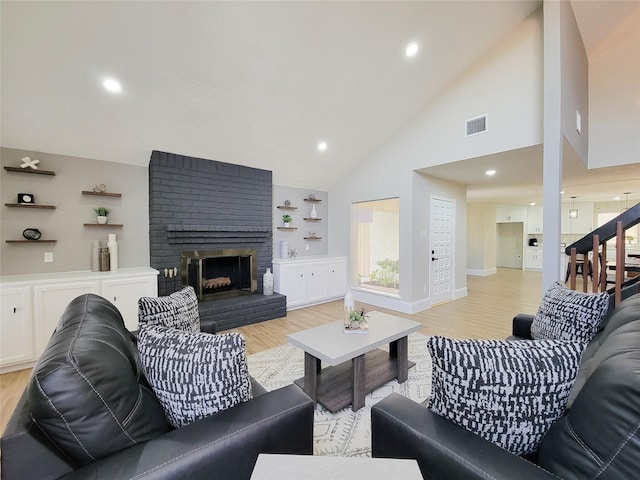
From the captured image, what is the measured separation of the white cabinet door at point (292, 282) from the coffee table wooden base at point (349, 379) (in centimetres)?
231

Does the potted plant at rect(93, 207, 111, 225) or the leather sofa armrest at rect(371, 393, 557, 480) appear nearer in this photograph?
the leather sofa armrest at rect(371, 393, 557, 480)

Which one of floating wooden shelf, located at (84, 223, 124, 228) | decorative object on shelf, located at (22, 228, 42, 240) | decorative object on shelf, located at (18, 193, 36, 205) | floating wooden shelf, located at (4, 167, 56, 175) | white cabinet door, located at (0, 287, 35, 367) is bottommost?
white cabinet door, located at (0, 287, 35, 367)

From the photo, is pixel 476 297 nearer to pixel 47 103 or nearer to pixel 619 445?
pixel 619 445

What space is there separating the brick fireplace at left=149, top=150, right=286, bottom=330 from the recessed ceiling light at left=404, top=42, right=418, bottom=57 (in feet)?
8.83

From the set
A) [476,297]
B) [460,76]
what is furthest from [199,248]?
[476,297]

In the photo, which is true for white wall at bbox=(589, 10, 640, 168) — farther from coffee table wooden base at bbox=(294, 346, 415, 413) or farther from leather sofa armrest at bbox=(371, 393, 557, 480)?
leather sofa armrest at bbox=(371, 393, 557, 480)

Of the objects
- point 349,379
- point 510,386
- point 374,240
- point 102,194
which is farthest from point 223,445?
point 374,240

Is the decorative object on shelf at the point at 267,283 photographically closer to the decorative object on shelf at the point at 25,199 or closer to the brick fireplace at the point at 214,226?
the brick fireplace at the point at 214,226

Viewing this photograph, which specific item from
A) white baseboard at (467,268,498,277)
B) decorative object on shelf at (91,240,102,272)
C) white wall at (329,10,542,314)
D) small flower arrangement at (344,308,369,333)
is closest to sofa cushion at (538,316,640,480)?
small flower arrangement at (344,308,369,333)

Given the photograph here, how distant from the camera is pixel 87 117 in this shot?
9.89 ft

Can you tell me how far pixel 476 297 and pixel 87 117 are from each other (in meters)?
6.84

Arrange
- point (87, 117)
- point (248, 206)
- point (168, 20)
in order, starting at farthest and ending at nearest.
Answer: point (248, 206)
point (87, 117)
point (168, 20)

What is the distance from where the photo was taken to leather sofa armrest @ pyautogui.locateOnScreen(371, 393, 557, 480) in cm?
85

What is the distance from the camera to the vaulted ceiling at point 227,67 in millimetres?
2396
